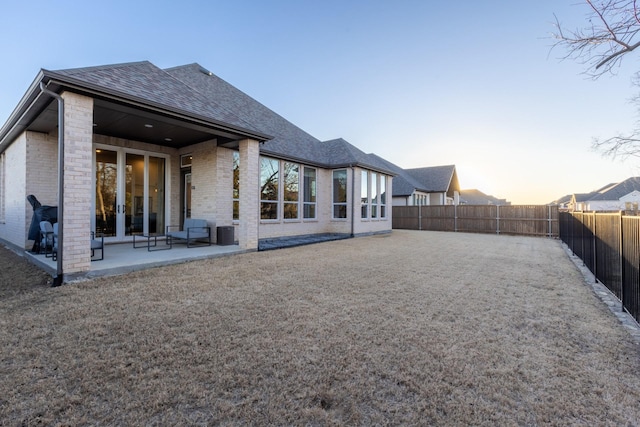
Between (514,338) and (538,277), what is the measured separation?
3.99 m

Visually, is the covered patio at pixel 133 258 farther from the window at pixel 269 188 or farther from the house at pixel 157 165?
the window at pixel 269 188

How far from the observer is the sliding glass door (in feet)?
28.8

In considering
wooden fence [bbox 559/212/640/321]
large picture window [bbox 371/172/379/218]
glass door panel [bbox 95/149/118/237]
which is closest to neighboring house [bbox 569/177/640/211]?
large picture window [bbox 371/172/379/218]

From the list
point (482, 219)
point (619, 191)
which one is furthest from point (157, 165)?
point (619, 191)

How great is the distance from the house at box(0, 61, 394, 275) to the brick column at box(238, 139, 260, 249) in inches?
1.2

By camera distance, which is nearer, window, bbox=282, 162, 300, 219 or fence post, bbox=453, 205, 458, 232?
window, bbox=282, 162, 300, 219

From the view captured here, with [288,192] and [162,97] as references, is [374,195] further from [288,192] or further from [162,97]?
[162,97]

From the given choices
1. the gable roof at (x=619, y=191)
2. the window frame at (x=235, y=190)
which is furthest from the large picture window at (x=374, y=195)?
the gable roof at (x=619, y=191)

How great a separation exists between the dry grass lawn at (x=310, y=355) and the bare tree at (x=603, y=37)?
3.96m

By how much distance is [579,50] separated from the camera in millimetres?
4750

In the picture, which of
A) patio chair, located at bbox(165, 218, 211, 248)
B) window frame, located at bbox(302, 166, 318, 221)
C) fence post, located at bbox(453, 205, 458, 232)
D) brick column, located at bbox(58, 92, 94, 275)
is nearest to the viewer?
brick column, located at bbox(58, 92, 94, 275)

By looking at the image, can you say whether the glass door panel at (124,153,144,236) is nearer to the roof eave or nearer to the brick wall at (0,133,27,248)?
the brick wall at (0,133,27,248)

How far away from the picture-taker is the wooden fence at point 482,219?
54.3 feet

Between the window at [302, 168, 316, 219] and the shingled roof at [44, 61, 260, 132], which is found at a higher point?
the shingled roof at [44, 61, 260, 132]
